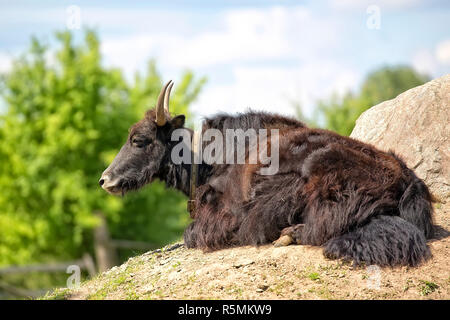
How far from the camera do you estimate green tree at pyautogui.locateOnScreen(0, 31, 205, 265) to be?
21203 millimetres

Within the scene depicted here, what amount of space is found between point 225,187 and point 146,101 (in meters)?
18.2

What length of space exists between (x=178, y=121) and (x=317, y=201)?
2.59m

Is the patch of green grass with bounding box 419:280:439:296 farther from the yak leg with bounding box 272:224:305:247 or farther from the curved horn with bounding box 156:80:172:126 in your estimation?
the curved horn with bounding box 156:80:172:126

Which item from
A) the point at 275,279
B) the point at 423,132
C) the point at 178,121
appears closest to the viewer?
the point at 275,279

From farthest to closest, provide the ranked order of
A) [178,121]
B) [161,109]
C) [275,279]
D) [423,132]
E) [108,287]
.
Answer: [423,132] → [178,121] → [161,109] → [108,287] → [275,279]

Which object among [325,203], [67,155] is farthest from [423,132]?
[67,155]

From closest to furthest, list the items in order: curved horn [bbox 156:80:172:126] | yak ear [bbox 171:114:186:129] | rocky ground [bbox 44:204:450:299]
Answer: rocky ground [bbox 44:204:450:299] < curved horn [bbox 156:80:172:126] < yak ear [bbox 171:114:186:129]

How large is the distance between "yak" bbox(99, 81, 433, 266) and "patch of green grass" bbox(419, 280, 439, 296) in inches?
14.2

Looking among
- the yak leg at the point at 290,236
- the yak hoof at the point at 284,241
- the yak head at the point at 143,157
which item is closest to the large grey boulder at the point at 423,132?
the yak leg at the point at 290,236

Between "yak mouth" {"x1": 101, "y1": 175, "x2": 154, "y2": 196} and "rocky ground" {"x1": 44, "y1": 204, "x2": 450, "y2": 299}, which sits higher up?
"yak mouth" {"x1": 101, "y1": 175, "x2": 154, "y2": 196}

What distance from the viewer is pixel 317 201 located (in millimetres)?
6367

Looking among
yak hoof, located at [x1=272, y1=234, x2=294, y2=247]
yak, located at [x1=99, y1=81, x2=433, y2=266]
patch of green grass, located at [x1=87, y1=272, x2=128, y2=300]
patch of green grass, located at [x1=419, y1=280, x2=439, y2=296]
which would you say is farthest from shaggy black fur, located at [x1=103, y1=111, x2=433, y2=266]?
patch of green grass, located at [x1=87, y1=272, x2=128, y2=300]

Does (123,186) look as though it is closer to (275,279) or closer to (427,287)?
(275,279)

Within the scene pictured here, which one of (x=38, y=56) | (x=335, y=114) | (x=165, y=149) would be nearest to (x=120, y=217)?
(x=38, y=56)
